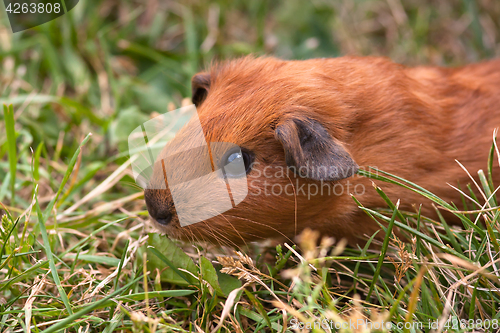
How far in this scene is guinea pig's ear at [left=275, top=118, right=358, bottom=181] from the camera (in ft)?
8.08

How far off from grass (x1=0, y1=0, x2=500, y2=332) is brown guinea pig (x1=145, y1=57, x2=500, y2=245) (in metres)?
0.19

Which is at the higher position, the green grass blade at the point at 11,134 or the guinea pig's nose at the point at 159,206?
the green grass blade at the point at 11,134

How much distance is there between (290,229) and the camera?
9.53ft

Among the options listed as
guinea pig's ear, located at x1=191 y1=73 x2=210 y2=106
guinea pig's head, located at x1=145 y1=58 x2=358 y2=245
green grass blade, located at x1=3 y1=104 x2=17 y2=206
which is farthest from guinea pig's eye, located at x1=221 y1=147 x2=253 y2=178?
green grass blade, located at x1=3 y1=104 x2=17 y2=206

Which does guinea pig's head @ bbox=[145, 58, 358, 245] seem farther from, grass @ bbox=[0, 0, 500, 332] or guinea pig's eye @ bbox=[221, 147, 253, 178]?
grass @ bbox=[0, 0, 500, 332]

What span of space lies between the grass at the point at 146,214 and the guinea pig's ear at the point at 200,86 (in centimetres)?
92

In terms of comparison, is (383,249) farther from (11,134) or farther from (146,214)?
(11,134)

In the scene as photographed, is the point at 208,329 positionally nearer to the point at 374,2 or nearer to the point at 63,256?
the point at 63,256

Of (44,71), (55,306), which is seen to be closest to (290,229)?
(55,306)

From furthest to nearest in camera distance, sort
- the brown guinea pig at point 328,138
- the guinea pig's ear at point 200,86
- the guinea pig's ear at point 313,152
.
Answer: the guinea pig's ear at point 200,86 < the brown guinea pig at point 328,138 < the guinea pig's ear at point 313,152

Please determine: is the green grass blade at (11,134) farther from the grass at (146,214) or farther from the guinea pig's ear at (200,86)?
the guinea pig's ear at (200,86)

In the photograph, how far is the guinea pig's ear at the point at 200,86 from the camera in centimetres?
338

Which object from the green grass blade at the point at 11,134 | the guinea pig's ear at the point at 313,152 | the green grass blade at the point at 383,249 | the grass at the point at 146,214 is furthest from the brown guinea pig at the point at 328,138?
the green grass blade at the point at 11,134

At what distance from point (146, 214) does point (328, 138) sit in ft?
5.47
